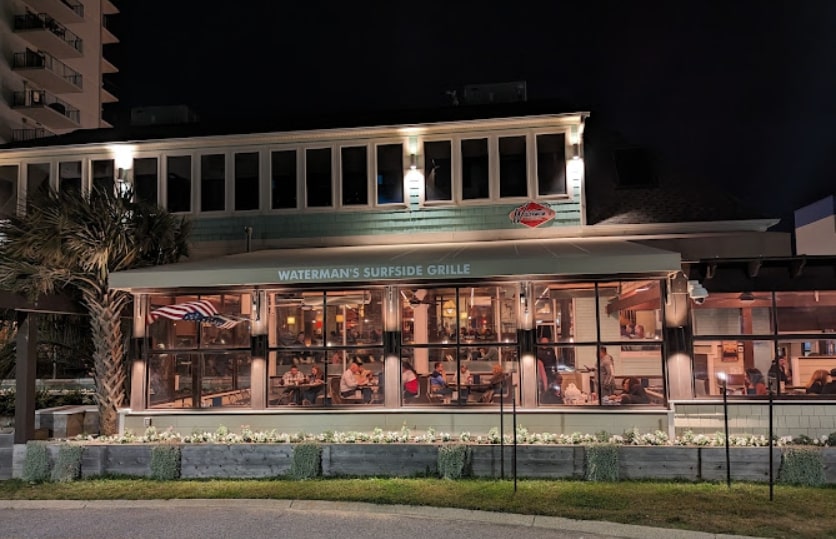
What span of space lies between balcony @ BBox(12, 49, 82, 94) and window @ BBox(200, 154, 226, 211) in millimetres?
35085

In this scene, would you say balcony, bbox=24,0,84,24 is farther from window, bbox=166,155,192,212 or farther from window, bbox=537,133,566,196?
window, bbox=537,133,566,196

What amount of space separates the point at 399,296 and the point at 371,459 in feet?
11.0

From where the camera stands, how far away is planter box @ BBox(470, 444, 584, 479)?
952cm

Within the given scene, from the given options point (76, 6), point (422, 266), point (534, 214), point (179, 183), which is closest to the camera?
point (422, 266)

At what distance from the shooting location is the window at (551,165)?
1370cm

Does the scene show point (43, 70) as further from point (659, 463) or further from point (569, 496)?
point (659, 463)

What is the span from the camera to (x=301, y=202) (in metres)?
14.6

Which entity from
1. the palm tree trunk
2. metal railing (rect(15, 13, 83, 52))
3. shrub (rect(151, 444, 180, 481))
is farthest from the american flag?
metal railing (rect(15, 13, 83, 52))

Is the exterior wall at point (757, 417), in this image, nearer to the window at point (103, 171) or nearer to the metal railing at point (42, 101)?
the window at point (103, 171)

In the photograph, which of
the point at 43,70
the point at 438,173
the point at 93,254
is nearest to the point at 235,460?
the point at 93,254

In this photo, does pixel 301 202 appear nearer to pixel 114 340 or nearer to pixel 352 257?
pixel 352 257

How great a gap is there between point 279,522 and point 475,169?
8272mm

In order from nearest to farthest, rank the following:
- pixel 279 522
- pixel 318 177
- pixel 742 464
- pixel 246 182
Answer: pixel 279 522, pixel 742 464, pixel 318 177, pixel 246 182

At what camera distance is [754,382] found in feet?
41.5
